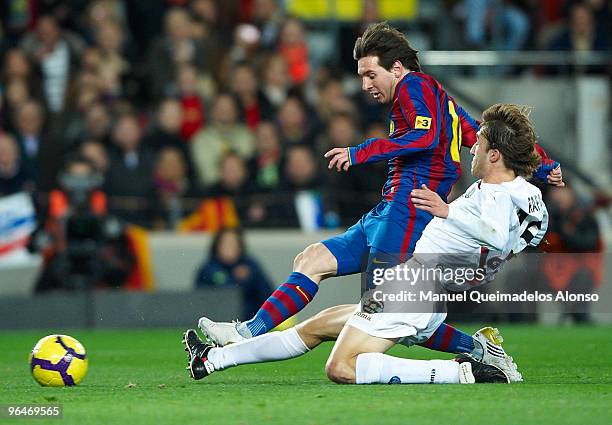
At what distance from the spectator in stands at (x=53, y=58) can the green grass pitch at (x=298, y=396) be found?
5.86 metres

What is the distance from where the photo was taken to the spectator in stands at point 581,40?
54.0 feet

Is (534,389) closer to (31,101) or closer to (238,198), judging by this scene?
(238,198)

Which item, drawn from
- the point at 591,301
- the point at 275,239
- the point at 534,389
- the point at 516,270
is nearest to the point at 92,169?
the point at 275,239

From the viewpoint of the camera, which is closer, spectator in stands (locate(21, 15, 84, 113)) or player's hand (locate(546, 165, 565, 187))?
player's hand (locate(546, 165, 565, 187))

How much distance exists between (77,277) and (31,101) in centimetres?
213

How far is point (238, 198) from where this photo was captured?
47.1 ft

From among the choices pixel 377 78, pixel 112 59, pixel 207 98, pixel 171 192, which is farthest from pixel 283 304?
pixel 112 59

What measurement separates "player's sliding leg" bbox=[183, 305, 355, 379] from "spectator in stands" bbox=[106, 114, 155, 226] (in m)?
6.70

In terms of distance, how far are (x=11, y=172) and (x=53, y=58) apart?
197 centimetres

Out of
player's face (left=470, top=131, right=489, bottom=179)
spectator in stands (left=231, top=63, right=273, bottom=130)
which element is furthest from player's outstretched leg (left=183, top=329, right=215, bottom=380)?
spectator in stands (left=231, top=63, right=273, bottom=130)

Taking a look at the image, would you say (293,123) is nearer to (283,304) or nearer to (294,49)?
(294,49)

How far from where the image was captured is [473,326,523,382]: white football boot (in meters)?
7.74

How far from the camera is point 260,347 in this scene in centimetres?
752

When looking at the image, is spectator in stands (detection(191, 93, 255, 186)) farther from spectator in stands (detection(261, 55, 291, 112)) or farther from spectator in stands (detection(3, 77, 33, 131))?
spectator in stands (detection(3, 77, 33, 131))
